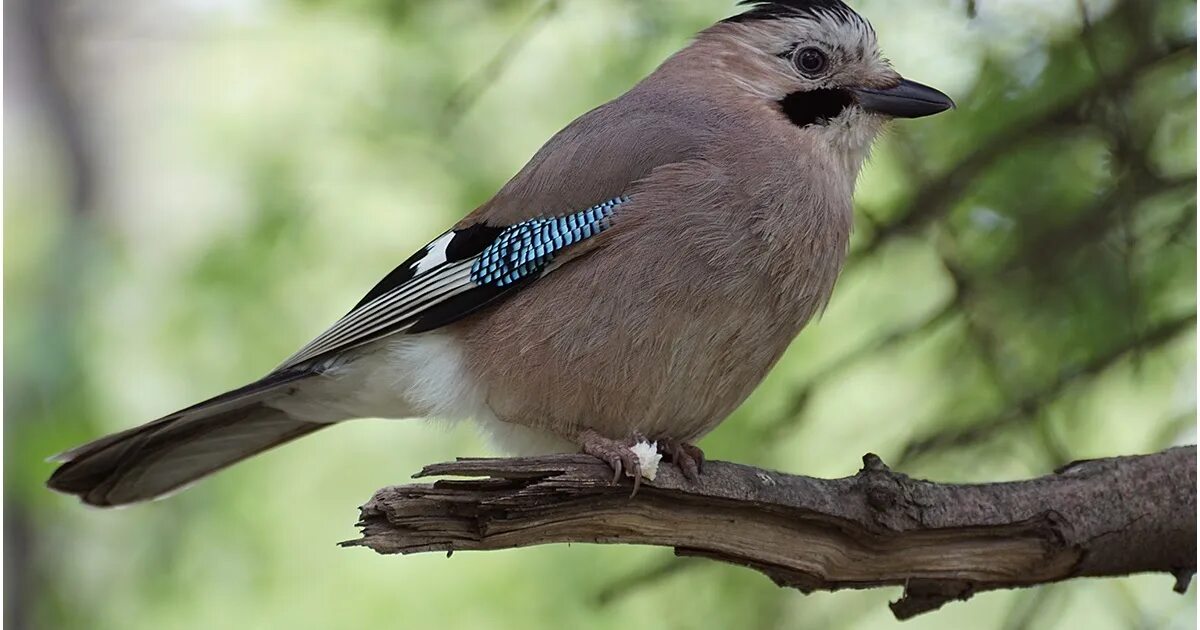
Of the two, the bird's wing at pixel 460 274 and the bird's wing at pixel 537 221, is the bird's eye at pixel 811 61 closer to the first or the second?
the bird's wing at pixel 537 221

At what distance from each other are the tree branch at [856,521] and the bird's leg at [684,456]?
3 centimetres

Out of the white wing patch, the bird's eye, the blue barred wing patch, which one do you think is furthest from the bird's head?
the white wing patch

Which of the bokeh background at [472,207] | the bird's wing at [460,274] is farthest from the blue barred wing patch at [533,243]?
the bokeh background at [472,207]

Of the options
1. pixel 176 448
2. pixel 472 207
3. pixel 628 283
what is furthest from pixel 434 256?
pixel 472 207

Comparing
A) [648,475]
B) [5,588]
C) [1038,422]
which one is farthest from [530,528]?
[5,588]

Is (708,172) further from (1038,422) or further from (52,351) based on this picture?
(52,351)

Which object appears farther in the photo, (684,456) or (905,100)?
(905,100)

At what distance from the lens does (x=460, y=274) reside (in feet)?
11.3

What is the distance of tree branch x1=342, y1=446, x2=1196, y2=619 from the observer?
2.78 m

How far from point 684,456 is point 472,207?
186 centimetres

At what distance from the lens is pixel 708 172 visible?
3316mm

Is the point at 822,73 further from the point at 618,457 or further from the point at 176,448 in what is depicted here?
the point at 176,448

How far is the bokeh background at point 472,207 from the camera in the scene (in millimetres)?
3529

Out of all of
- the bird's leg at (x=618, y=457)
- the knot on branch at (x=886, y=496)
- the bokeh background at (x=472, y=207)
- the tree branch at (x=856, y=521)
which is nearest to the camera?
the tree branch at (x=856, y=521)
